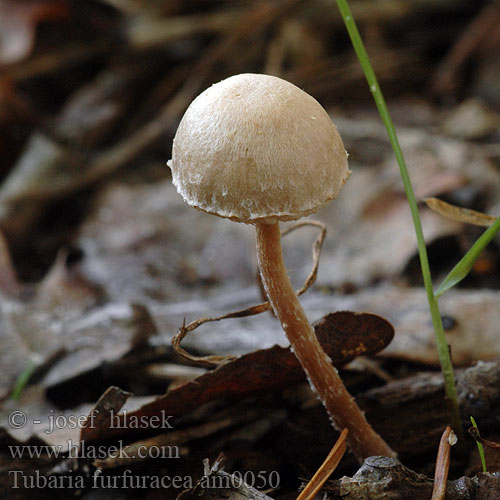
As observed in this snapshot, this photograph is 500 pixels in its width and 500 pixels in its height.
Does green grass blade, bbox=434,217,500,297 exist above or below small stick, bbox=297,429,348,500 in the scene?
above

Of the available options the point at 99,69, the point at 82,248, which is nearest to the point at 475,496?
the point at 82,248

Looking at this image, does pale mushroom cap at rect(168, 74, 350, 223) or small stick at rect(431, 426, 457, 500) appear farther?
small stick at rect(431, 426, 457, 500)

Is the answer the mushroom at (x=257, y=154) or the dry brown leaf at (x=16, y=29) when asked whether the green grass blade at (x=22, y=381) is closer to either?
the mushroom at (x=257, y=154)

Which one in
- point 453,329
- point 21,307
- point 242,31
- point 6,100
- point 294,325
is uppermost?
point 242,31

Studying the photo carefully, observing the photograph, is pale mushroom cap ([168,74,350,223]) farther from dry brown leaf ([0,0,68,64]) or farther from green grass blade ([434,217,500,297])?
dry brown leaf ([0,0,68,64])

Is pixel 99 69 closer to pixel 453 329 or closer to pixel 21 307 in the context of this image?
pixel 21 307

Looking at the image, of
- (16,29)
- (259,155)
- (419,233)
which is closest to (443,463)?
(419,233)

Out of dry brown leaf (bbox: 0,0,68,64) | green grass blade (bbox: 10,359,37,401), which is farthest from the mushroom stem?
dry brown leaf (bbox: 0,0,68,64)
